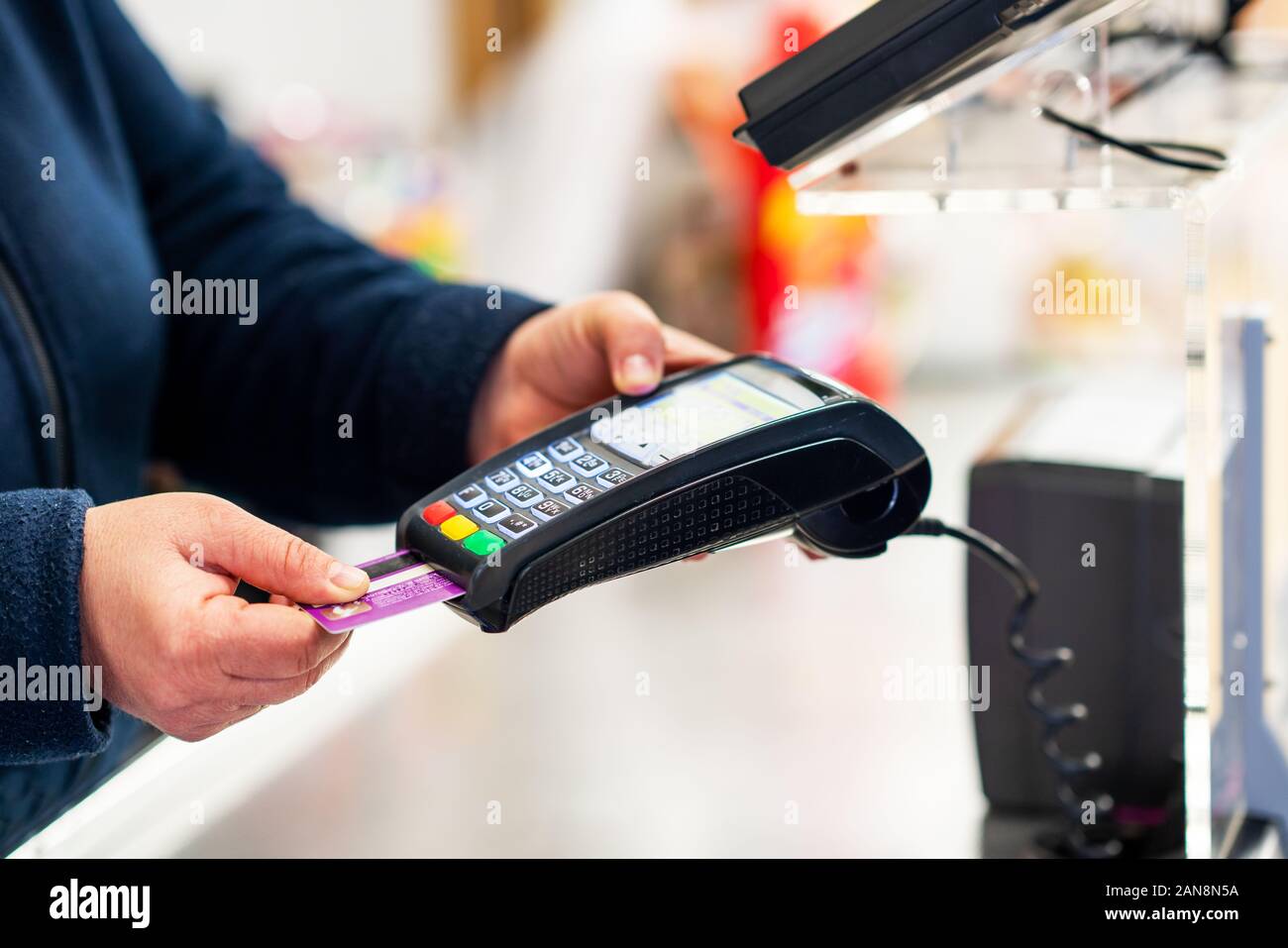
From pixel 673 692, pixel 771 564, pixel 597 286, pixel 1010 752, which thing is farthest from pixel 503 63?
pixel 1010 752

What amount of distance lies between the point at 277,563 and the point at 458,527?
0.07 metres

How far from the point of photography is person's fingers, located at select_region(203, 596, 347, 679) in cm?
39

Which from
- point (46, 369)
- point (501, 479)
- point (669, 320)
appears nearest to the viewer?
Answer: point (501, 479)

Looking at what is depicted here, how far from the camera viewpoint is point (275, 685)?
0.41 m

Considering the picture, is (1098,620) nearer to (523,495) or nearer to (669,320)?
(523,495)

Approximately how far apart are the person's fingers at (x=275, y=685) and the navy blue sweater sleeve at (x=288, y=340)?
27 cm

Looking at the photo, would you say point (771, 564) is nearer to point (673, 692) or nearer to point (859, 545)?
point (673, 692)

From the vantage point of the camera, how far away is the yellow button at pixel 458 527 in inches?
18.0

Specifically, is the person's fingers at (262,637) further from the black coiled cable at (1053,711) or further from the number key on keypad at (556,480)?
the black coiled cable at (1053,711)

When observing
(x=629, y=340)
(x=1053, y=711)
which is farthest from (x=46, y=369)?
(x=1053, y=711)

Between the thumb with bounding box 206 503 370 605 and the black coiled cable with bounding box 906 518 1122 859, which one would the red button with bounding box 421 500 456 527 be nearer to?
the thumb with bounding box 206 503 370 605
